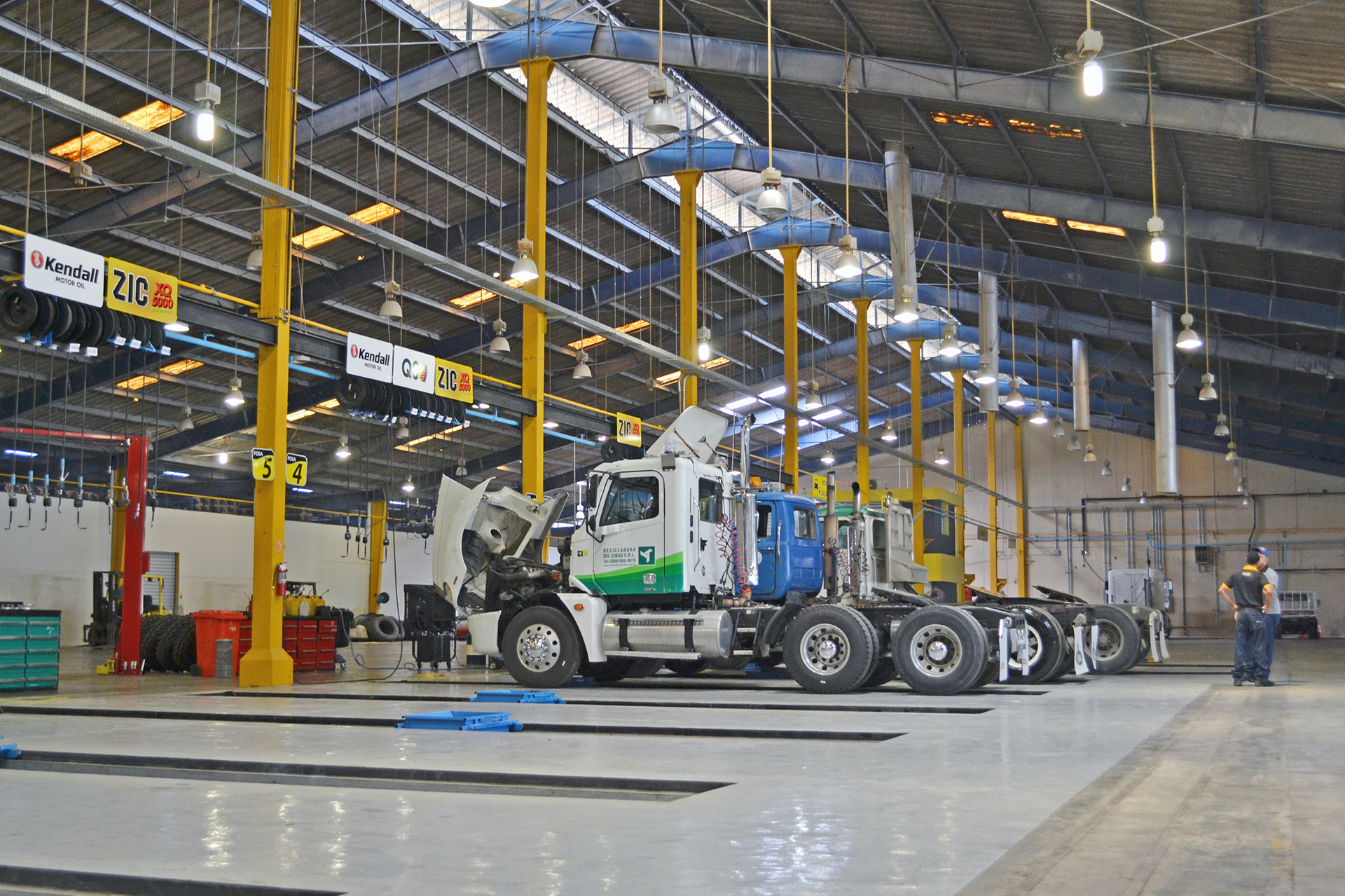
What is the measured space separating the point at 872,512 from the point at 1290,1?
7664 millimetres

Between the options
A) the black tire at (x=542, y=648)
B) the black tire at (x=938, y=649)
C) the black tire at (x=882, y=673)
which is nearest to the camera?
the black tire at (x=938, y=649)

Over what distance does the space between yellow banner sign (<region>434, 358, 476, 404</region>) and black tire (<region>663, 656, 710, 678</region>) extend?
17.3 ft

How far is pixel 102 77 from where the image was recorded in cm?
1823

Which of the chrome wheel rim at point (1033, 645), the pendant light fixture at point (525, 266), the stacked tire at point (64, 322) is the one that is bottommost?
the chrome wheel rim at point (1033, 645)

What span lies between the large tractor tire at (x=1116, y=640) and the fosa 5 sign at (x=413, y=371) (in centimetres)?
1036

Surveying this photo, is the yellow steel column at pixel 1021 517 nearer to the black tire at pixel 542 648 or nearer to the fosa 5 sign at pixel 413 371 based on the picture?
the fosa 5 sign at pixel 413 371

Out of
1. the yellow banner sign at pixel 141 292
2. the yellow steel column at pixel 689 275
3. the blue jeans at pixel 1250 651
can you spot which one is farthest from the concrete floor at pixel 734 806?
the yellow steel column at pixel 689 275

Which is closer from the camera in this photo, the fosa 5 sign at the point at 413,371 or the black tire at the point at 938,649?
the black tire at the point at 938,649

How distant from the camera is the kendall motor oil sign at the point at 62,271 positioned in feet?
40.3

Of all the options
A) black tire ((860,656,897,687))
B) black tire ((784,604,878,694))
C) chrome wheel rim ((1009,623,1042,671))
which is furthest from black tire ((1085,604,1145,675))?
black tire ((784,604,878,694))

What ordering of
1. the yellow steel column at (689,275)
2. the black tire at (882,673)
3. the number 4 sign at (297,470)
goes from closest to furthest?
the black tire at (882,673), the number 4 sign at (297,470), the yellow steel column at (689,275)

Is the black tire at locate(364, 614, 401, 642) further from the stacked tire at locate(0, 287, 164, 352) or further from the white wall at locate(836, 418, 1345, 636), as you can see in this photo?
the white wall at locate(836, 418, 1345, 636)

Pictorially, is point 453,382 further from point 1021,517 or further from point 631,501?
point 1021,517

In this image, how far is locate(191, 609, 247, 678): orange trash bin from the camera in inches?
659
